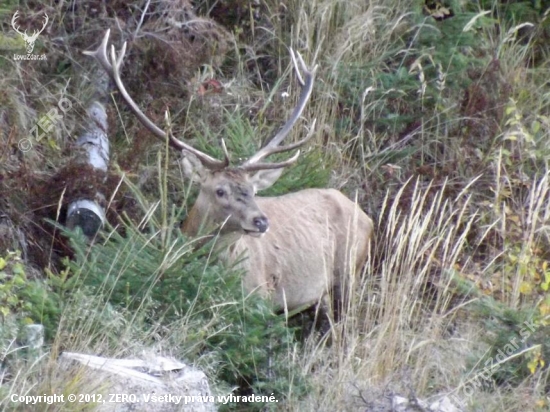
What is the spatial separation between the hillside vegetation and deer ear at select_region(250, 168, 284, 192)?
53 cm

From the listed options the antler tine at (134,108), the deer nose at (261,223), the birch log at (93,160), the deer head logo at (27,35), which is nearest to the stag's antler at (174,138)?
the antler tine at (134,108)

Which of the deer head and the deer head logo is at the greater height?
Answer: the deer head logo

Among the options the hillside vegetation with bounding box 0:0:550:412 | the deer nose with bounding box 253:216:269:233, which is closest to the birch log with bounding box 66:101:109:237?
the hillside vegetation with bounding box 0:0:550:412

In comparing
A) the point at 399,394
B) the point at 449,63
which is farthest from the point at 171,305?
the point at 449,63

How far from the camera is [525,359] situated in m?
6.61

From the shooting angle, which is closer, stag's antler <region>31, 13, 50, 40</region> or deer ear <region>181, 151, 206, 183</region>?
deer ear <region>181, 151, 206, 183</region>

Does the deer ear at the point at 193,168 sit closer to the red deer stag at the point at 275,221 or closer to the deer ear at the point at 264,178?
the red deer stag at the point at 275,221

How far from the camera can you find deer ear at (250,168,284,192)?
7.55 meters

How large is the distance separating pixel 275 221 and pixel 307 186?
0.93 m

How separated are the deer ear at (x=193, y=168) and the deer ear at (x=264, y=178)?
0.37 meters

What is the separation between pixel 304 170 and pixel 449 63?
76.0 inches

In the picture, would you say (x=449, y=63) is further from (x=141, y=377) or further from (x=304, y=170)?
(x=141, y=377)

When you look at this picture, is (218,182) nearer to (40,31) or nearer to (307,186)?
(307,186)

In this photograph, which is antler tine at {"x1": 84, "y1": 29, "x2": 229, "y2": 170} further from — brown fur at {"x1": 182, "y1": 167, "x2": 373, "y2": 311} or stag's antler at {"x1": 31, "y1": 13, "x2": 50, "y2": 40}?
stag's antler at {"x1": 31, "y1": 13, "x2": 50, "y2": 40}
